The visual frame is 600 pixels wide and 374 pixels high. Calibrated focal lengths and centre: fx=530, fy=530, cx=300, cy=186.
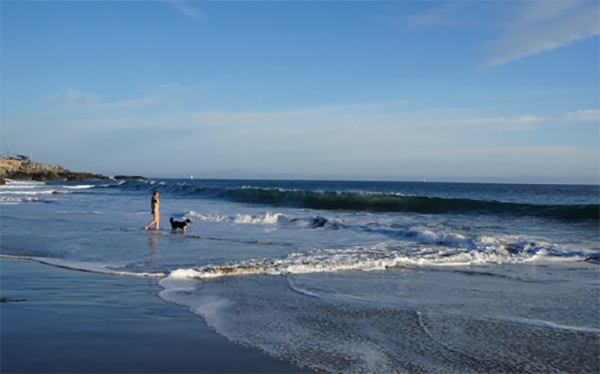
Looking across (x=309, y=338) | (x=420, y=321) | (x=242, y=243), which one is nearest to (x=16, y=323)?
(x=309, y=338)

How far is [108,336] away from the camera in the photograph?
5227 mm

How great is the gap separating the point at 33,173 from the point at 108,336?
9480 cm

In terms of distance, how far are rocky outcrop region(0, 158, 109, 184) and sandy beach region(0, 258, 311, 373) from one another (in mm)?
73132

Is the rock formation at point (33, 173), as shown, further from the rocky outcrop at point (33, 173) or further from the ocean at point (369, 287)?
the ocean at point (369, 287)

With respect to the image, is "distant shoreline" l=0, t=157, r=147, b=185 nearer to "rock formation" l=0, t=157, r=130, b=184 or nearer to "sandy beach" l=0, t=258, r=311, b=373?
"rock formation" l=0, t=157, r=130, b=184

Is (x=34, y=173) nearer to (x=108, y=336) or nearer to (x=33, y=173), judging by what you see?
(x=33, y=173)

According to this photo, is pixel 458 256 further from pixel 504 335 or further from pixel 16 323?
pixel 16 323

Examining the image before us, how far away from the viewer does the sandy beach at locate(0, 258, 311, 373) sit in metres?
4.50

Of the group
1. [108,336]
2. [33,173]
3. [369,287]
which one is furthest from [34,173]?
[108,336]

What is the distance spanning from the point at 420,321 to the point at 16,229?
46.6 feet

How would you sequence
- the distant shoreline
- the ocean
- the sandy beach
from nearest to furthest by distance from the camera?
the sandy beach → the ocean → the distant shoreline

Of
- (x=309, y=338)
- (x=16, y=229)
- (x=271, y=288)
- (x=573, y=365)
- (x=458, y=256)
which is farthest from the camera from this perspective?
(x=16, y=229)

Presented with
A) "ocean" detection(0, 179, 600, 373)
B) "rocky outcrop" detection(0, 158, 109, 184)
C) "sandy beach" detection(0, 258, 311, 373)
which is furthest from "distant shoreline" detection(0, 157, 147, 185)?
"sandy beach" detection(0, 258, 311, 373)

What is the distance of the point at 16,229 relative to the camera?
1616cm
